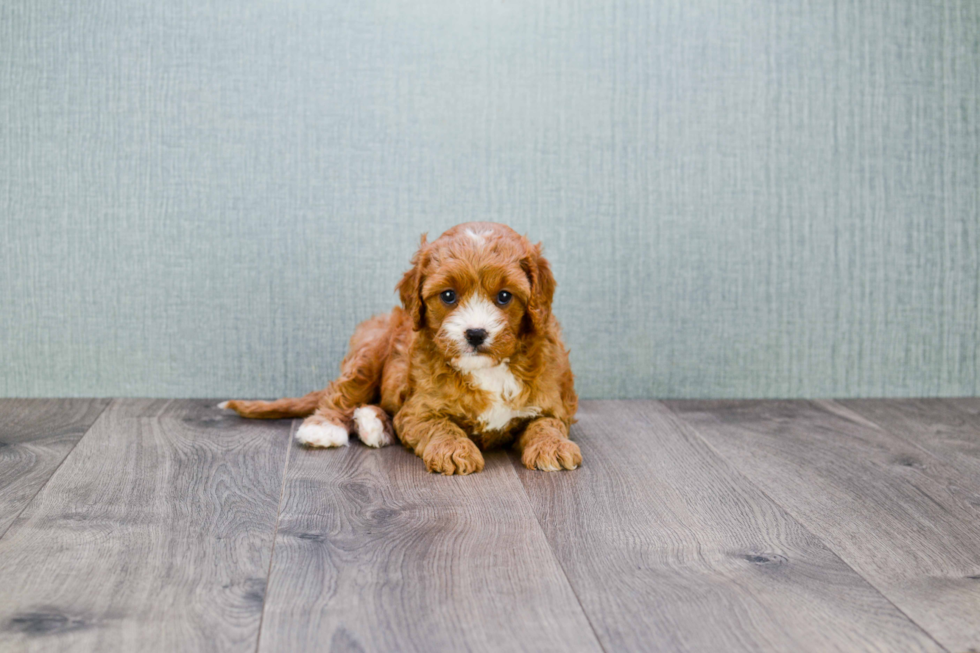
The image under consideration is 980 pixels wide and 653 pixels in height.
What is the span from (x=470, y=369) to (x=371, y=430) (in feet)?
1.21

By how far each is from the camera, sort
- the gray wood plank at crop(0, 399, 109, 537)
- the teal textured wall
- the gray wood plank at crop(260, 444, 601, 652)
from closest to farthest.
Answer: the gray wood plank at crop(260, 444, 601, 652) < the gray wood plank at crop(0, 399, 109, 537) < the teal textured wall

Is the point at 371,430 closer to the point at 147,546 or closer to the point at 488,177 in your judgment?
the point at 147,546

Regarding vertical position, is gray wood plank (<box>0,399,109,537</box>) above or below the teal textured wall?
below

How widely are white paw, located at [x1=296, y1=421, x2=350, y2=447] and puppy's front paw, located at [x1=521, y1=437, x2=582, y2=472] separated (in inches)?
20.8

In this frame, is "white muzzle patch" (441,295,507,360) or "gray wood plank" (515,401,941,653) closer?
"gray wood plank" (515,401,941,653)

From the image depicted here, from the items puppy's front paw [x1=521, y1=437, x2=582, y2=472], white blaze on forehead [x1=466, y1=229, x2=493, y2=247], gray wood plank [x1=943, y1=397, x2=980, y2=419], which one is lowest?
gray wood plank [x1=943, y1=397, x2=980, y2=419]

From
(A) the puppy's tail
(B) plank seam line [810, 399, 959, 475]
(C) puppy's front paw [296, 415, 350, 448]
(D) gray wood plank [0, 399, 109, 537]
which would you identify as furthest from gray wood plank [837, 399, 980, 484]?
(D) gray wood plank [0, 399, 109, 537]

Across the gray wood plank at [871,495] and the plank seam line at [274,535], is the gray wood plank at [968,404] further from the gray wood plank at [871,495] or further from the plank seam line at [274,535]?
the plank seam line at [274,535]

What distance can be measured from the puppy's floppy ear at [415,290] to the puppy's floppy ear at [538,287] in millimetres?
265

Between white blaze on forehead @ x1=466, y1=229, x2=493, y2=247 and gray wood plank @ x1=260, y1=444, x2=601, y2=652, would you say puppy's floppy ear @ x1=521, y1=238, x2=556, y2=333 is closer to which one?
white blaze on forehead @ x1=466, y1=229, x2=493, y2=247

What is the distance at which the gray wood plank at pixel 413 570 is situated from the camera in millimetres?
1334

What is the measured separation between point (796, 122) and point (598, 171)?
717 millimetres

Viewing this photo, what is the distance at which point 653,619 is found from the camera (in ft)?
4.57

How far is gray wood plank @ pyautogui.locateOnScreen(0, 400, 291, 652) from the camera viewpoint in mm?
1339
